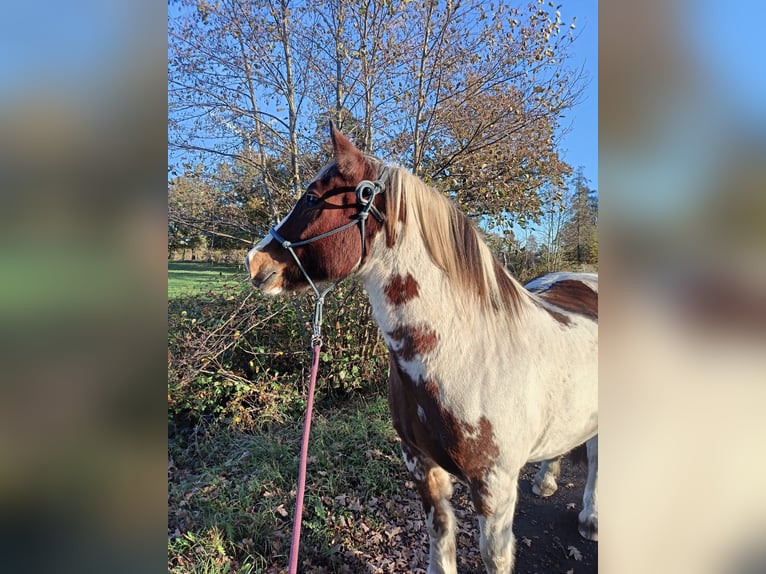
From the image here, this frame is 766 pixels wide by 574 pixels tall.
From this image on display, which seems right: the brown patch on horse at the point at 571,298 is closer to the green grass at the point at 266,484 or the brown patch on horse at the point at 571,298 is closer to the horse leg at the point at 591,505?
the horse leg at the point at 591,505

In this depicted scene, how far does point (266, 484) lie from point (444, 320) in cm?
220

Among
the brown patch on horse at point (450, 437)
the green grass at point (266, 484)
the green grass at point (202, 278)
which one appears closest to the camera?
the brown patch on horse at point (450, 437)

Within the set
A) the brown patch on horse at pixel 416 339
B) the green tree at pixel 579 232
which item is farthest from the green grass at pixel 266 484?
the green tree at pixel 579 232

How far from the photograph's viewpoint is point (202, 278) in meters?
3.82

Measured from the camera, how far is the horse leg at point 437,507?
1893 millimetres

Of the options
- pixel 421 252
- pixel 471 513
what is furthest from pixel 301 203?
pixel 471 513

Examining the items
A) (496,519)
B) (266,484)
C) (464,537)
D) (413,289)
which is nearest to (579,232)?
(413,289)

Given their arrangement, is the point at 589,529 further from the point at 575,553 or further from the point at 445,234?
the point at 445,234

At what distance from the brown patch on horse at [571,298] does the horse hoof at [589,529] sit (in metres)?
1.27

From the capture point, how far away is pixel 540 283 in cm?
264

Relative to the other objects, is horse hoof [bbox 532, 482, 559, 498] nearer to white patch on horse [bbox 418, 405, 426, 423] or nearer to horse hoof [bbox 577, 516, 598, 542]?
horse hoof [bbox 577, 516, 598, 542]
